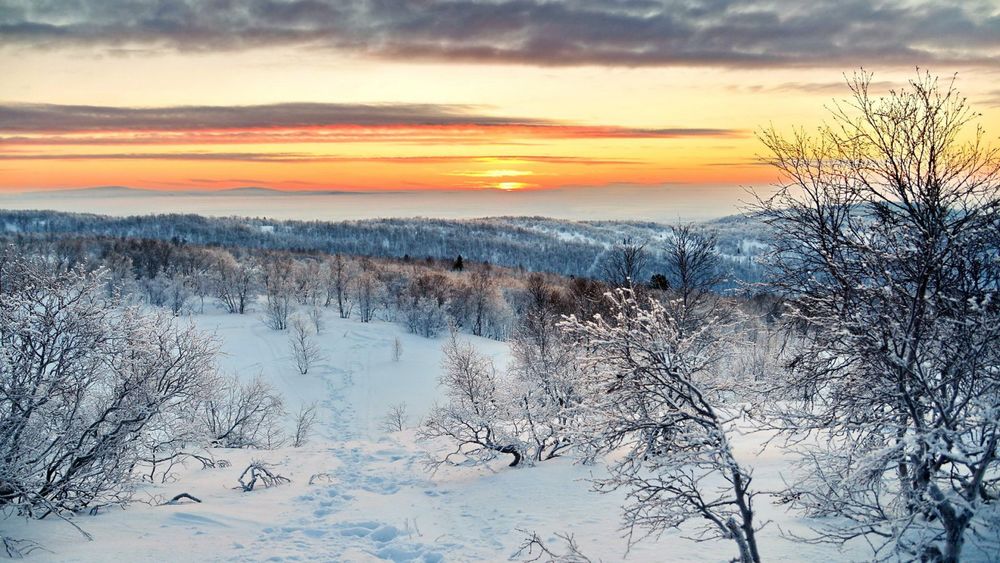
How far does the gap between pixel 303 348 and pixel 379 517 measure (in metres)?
44.5

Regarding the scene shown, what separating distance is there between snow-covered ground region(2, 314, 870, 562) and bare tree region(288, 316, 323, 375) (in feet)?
99.6

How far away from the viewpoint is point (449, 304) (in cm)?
7606

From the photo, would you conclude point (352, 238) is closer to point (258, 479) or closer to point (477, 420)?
point (258, 479)

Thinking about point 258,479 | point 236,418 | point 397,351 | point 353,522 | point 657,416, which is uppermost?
point 657,416

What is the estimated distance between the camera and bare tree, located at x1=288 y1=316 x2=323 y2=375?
58969mm

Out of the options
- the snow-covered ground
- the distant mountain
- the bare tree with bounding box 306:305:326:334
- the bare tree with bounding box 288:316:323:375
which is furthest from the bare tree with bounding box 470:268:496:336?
the distant mountain

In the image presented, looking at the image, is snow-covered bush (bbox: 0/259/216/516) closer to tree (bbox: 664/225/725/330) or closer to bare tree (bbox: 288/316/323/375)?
tree (bbox: 664/225/725/330)

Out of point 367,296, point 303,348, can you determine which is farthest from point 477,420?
point 367,296

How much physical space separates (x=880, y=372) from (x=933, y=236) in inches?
77.3

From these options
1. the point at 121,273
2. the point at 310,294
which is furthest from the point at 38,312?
the point at 121,273

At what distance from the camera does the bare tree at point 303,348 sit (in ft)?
193

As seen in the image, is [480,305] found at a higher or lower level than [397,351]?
higher

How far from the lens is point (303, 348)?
5862 centimetres

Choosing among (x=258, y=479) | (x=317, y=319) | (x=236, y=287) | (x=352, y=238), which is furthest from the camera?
(x=352, y=238)
